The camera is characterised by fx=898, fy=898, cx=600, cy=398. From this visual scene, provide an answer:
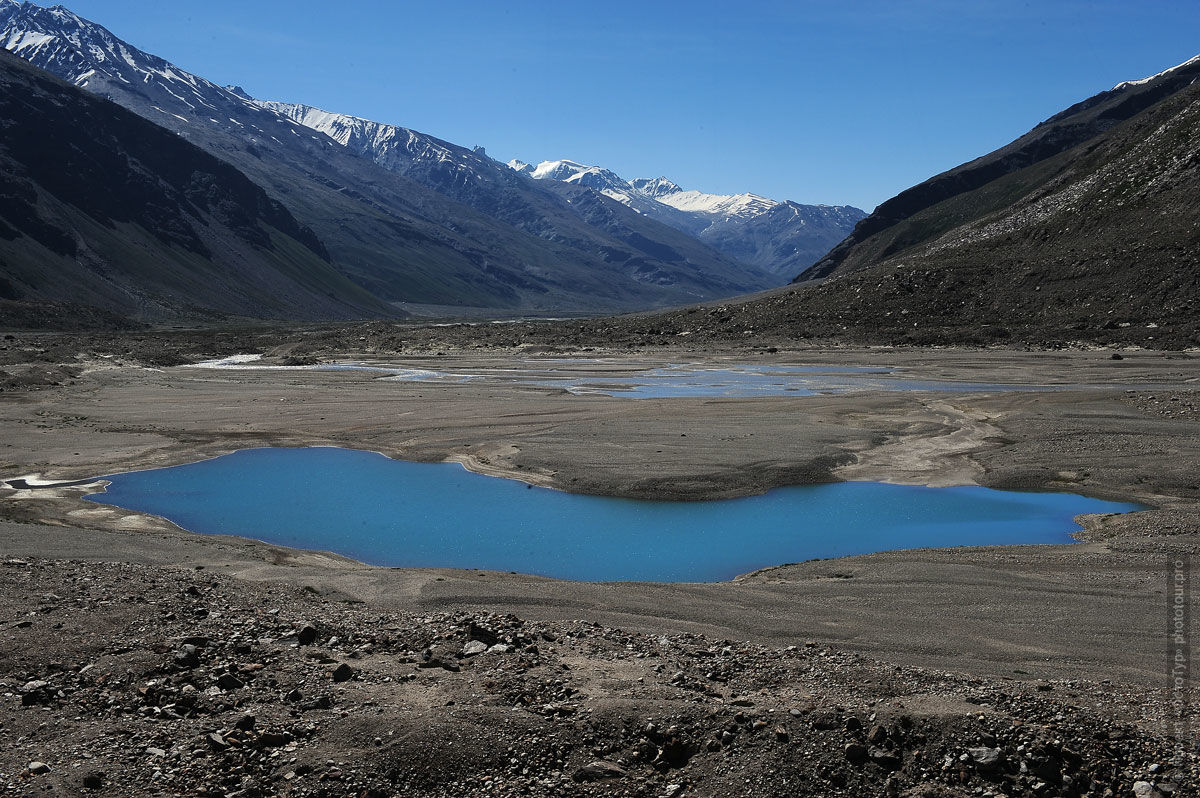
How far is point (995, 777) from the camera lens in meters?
9.81

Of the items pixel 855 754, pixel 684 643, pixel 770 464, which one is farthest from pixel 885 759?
pixel 770 464

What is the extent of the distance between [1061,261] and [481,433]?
7331cm

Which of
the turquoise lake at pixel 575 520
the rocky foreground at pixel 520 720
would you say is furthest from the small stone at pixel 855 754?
the turquoise lake at pixel 575 520

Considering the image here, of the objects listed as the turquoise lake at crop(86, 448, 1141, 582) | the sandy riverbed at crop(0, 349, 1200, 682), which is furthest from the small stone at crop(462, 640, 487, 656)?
the turquoise lake at crop(86, 448, 1141, 582)

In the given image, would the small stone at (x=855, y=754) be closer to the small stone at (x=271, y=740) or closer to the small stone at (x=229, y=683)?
the small stone at (x=271, y=740)

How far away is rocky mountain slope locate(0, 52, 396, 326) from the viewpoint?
14075 cm

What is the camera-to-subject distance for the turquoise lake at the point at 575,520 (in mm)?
23312

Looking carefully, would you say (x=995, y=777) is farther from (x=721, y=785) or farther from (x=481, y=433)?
(x=481, y=433)

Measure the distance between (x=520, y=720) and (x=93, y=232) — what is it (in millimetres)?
179861

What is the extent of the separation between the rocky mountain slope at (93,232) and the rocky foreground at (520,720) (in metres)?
121

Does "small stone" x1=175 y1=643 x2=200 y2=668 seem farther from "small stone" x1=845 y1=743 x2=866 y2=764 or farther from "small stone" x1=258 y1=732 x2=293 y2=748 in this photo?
"small stone" x1=845 y1=743 x2=866 y2=764

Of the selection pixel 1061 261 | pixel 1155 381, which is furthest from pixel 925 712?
pixel 1061 261

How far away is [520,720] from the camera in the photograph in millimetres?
10984

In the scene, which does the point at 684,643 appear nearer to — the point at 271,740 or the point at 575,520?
the point at 271,740
